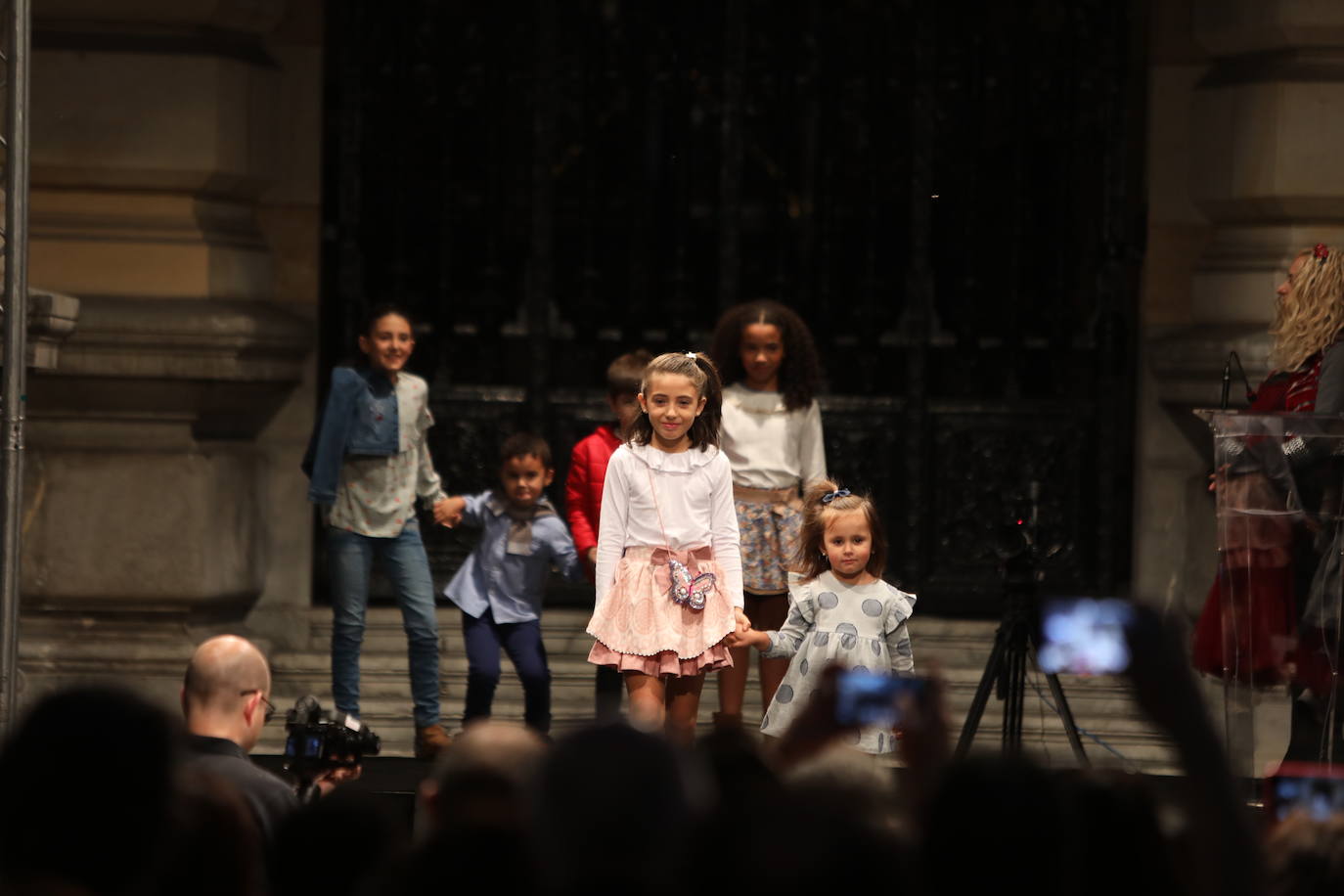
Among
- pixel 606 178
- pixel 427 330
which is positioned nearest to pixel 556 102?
pixel 606 178

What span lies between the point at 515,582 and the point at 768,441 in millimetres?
1013

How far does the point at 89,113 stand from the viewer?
7.93 meters

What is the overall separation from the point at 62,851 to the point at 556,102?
657 centimetres

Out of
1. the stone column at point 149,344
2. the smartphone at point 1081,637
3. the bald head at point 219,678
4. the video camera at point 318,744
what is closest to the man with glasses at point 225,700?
the bald head at point 219,678

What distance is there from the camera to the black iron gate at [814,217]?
28.2 feet

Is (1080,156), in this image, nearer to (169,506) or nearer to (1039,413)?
(1039,413)

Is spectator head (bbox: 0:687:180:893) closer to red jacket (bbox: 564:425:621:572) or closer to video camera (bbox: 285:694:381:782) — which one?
video camera (bbox: 285:694:381:782)

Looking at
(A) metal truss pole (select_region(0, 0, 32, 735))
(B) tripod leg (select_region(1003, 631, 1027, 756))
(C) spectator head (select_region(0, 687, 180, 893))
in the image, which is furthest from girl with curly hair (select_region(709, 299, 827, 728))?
(C) spectator head (select_region(0, 687, 180, 893))

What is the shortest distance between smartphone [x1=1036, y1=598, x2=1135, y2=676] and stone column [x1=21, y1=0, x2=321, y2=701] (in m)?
5.50

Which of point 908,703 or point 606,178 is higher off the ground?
point 606,178

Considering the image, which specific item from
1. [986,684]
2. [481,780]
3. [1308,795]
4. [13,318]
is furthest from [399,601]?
[1308,795]

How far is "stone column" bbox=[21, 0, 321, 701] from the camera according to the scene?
7.75 metres

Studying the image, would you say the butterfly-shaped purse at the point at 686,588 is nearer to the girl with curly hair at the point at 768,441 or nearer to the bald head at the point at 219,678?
the girl with curly hair at the point at 768,441

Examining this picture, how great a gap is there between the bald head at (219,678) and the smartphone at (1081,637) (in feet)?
5.67
